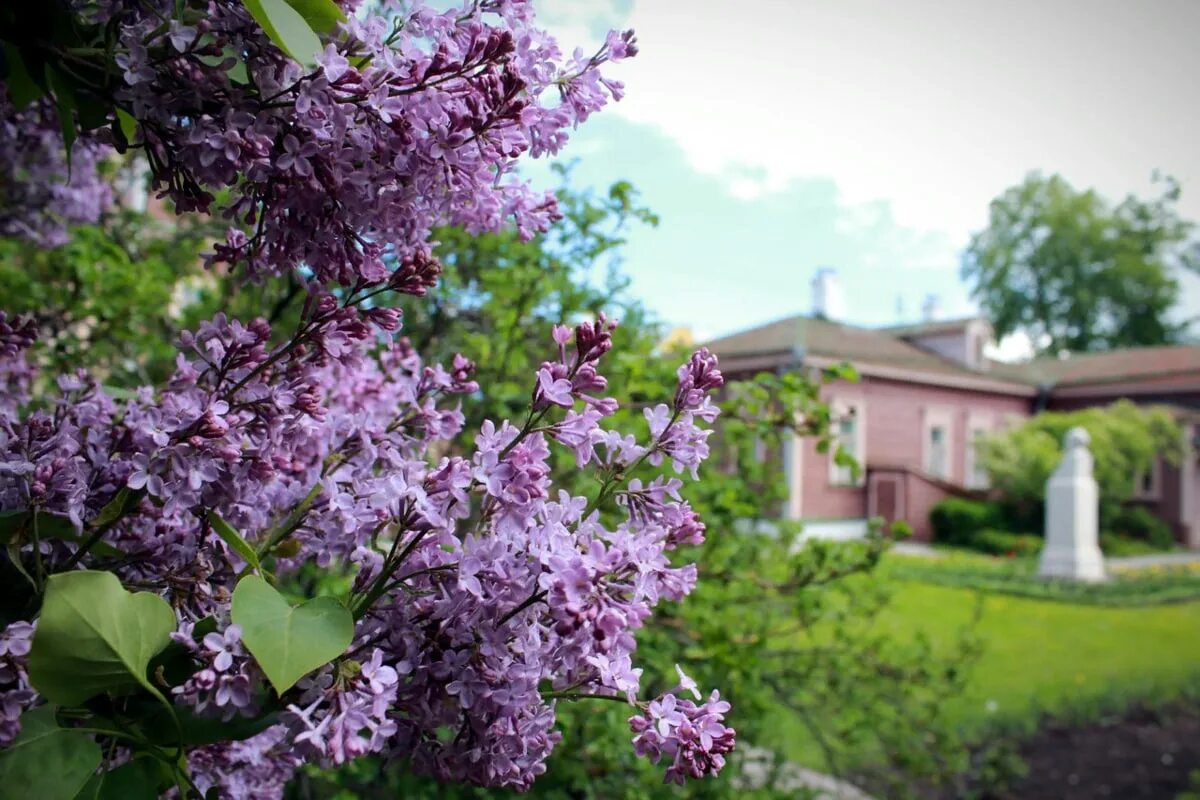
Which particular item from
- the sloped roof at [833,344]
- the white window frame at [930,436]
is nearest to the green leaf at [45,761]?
the sloped roof at [833,344]

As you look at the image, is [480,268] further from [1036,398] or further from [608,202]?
[1036,398]

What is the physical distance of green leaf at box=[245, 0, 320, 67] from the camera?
28.4 inches

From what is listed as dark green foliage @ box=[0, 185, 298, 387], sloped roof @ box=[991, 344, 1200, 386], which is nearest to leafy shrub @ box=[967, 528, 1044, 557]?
sloped roof @ box=[991, 344, 1200, 386]

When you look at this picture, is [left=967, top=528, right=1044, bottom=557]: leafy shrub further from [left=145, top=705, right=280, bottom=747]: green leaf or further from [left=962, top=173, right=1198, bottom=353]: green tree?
[left=145, top=705, right=280, bottom=747]: green leaf

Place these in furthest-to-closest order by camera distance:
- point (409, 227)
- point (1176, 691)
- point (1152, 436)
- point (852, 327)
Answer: point (852, 327)
point (1152, 436)
point (1176, 691)
point (409, 227)

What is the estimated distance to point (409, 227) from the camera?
0.94m

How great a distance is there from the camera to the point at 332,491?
2.96 feet

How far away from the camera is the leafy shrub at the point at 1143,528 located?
19.2 meters

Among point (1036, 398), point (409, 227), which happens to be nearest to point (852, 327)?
point (1036, 398)

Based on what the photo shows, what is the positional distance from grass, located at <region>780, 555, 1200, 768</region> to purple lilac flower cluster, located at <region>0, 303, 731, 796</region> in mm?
2829

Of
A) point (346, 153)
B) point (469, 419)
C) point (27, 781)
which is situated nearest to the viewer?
point (27, 781)

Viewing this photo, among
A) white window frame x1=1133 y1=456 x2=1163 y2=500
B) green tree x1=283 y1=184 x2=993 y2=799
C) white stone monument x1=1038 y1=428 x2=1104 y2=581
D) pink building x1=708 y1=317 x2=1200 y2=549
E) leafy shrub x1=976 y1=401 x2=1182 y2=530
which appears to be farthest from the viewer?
white window frame x1=1133 y1=456 x2=1163 y2=500

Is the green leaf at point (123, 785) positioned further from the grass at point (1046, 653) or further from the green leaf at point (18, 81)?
the grass at point (1046, 653)

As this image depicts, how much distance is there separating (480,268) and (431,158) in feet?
7.27
